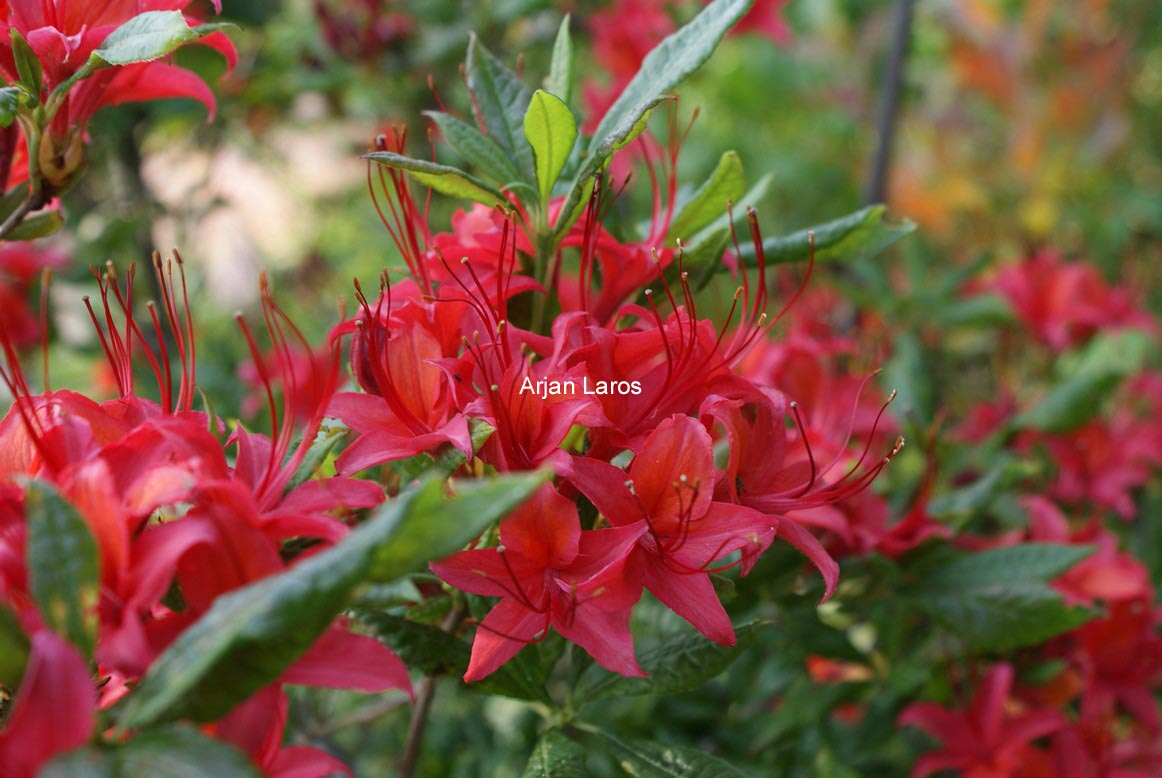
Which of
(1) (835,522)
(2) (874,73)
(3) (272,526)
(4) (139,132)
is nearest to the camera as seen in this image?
(3) (272,526)

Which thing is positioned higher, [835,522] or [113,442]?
[113,442]

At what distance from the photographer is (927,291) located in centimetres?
153

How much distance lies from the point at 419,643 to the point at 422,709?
116mm

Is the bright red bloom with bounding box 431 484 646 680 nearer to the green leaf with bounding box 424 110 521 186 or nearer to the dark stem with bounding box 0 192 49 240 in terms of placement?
the green leaf with bounding box 424 110 521 186

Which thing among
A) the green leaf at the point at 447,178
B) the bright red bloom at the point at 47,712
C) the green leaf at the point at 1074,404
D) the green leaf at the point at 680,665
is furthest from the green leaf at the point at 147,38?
the green leaf at the point at 1074,404

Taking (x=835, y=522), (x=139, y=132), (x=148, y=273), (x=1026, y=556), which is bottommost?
(x=1026, y=556)

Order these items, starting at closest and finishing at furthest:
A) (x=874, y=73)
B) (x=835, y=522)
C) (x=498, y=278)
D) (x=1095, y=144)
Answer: (x=498, y=278) → (x=835, y=522) → (x=874, y=73) → (x=1095, y=144)

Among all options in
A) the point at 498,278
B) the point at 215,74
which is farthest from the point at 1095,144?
the point at 498,278

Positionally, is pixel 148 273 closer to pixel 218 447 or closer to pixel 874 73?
pixel 218 447

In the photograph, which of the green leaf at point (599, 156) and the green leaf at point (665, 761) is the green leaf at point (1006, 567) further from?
the green leaf at point (599, 156)

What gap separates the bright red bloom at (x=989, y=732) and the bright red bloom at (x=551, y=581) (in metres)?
0.51

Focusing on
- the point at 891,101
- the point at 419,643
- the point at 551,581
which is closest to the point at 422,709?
the point at 419,643

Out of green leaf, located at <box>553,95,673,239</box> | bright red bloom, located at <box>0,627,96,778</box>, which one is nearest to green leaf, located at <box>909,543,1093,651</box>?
green leaf, located at <box>553,95,673,239</box>

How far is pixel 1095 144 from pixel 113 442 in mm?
3002
